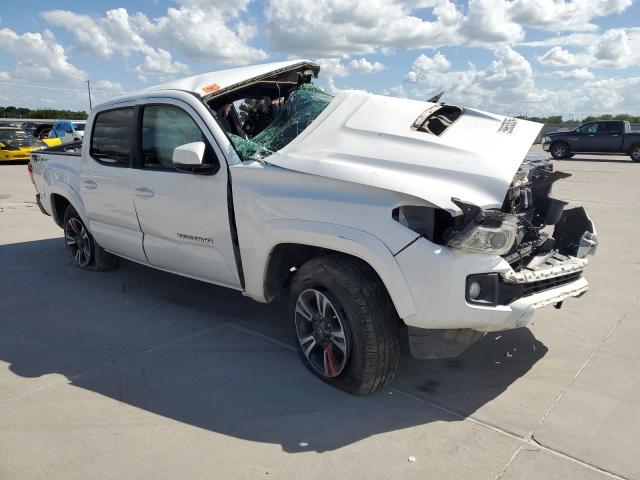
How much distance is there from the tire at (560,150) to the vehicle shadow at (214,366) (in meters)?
22.0

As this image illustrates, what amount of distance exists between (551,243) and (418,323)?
1603mm

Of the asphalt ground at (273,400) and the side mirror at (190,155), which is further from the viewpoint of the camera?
the side mirror at (190,155)

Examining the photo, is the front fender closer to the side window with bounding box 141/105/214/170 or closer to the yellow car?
the side window with bounding box 141/105/214/170

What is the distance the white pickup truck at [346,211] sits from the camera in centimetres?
304

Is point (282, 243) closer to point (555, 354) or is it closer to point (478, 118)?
point (478, 118)

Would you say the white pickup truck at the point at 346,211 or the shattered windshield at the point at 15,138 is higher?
the white pickup truck at the point at 346,211

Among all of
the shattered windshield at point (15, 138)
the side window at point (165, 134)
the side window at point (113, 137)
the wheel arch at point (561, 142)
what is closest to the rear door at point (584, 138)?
the wheel arch at point (561, 142)

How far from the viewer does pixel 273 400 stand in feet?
11.2

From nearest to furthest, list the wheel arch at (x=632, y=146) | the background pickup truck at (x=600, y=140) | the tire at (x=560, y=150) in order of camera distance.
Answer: the wheel arch at (x=632, y=146)
the background pickup truck at (x=600, y=140)
the tire at (x=560, y=150)

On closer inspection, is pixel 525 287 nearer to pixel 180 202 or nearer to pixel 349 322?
pixel 349 322

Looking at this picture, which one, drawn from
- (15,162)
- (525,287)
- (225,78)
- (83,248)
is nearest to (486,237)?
(525,287)

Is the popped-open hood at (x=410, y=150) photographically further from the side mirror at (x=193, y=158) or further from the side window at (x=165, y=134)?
the side window at (x=165, y=134)

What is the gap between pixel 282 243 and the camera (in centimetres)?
367

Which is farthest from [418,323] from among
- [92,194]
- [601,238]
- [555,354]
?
[601,238]
